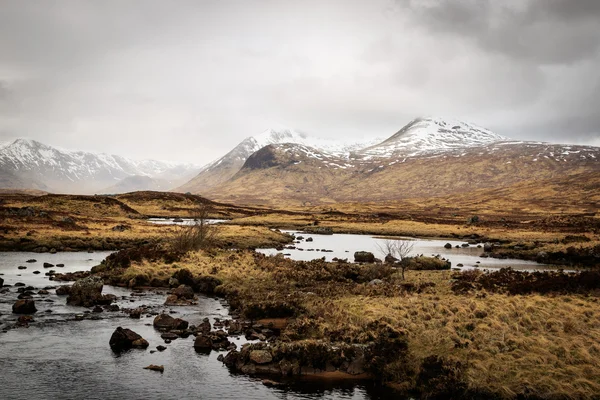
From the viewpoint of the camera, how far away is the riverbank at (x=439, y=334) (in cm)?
2106

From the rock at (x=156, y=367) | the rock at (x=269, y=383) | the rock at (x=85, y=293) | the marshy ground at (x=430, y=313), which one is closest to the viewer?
the marshy ground at (x=430, y=313)

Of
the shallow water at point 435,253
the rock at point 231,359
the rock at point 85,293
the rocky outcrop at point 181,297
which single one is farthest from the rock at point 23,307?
the shallow water at point 435,253

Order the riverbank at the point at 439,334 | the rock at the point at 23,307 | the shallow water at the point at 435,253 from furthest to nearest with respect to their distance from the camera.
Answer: the shallow water at the point at 435,253 → the rock at the point at 23,307 → the riverbank at the point at 439,334

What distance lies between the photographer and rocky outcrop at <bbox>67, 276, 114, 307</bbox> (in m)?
36.9

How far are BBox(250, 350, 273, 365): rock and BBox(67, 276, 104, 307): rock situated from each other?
1845cm

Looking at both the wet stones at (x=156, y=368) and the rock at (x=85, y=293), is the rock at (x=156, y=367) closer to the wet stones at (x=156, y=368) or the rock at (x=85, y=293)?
the wet stones at (x=156, y=368)

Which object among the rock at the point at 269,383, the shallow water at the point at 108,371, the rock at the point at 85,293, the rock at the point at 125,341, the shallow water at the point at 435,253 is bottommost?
the rock at the point at 269,383

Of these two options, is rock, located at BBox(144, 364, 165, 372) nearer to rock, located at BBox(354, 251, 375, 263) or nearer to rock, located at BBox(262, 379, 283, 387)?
rock, located at BBox(262, 379, 283, 387)

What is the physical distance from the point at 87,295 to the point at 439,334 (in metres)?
27.8

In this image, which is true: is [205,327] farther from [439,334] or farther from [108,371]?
[439,334]

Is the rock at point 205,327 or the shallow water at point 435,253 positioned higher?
the shallow water at point 435,253

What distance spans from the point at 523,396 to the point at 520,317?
845 centimetres

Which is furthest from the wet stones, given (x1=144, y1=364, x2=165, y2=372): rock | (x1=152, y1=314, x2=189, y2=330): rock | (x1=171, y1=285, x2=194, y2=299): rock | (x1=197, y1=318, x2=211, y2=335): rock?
(x1=171, y1=285, x2=194, y2=299): rock

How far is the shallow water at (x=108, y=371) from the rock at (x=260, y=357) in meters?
1.35
